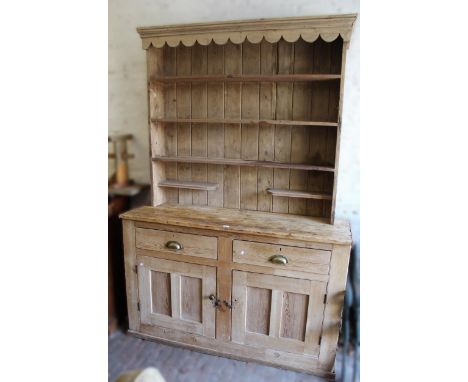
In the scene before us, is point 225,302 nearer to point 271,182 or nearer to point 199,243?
point 199,243

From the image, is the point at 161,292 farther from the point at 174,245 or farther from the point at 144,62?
the point at 144,62

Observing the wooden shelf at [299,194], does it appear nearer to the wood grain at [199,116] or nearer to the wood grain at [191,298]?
the wood grain at [199,116]

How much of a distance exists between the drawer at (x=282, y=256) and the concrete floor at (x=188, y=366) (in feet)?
2.24

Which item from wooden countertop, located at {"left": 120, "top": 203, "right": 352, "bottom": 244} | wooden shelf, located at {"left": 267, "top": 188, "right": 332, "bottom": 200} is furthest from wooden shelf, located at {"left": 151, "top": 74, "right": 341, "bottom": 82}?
wooden countertop, located at {"left": 120, "top": 203, "right": 352, "bottom": 244}

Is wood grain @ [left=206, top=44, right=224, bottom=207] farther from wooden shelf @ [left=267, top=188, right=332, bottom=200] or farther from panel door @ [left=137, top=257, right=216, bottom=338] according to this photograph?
panel door @ [left=137, top=257, right=216, bottom=338]

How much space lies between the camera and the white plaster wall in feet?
6.34

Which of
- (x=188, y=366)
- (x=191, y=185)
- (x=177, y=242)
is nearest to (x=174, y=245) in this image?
(x=177, y=242)

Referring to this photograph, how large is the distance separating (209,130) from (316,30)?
0.93 metres

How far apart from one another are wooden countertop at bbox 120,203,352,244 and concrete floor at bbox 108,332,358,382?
34.3 inches

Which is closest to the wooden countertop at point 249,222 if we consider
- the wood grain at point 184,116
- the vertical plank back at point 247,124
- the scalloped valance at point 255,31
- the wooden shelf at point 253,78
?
the vertical plank back at point 247,124

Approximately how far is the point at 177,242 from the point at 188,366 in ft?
2.56
